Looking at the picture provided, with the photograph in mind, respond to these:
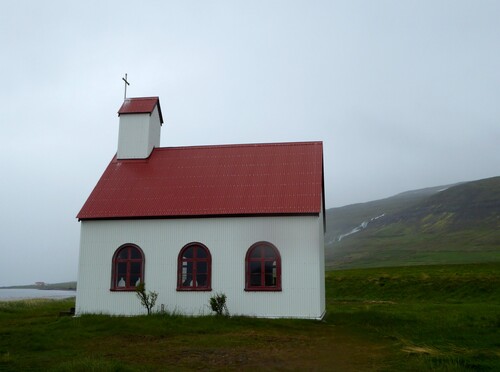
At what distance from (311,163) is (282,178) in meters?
1.65

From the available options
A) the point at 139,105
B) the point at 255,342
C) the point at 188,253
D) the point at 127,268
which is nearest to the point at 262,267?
the point at 188,253

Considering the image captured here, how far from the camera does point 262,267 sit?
21.7 meters

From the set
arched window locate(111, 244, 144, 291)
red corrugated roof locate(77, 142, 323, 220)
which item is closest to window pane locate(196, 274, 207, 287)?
arched window locate(111, 244, 144, 291)

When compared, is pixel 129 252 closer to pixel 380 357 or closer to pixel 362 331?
pixel 362 331

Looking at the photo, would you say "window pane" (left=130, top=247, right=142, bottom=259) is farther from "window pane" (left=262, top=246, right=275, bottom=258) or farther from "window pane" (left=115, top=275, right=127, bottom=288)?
"window pane" (left=262, top=246, right=275, bottom=258)

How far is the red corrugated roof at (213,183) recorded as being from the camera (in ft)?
73.7

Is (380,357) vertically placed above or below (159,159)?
below

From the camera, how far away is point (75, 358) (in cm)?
1305

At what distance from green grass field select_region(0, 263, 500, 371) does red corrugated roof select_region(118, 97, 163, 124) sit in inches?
428

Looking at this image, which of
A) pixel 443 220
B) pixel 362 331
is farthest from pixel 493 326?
pixel 443 220

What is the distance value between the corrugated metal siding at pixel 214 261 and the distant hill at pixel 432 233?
2601 inches

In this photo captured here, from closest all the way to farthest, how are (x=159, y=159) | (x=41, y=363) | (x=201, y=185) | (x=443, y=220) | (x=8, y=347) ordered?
(x=41, y=363) < (x=8, y=347) < (x=201, y=185) < (x=159, y=159) < (x=443, y=220)

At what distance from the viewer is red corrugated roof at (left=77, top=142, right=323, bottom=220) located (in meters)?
22.5

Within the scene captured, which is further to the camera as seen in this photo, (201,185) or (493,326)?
(201,185)
